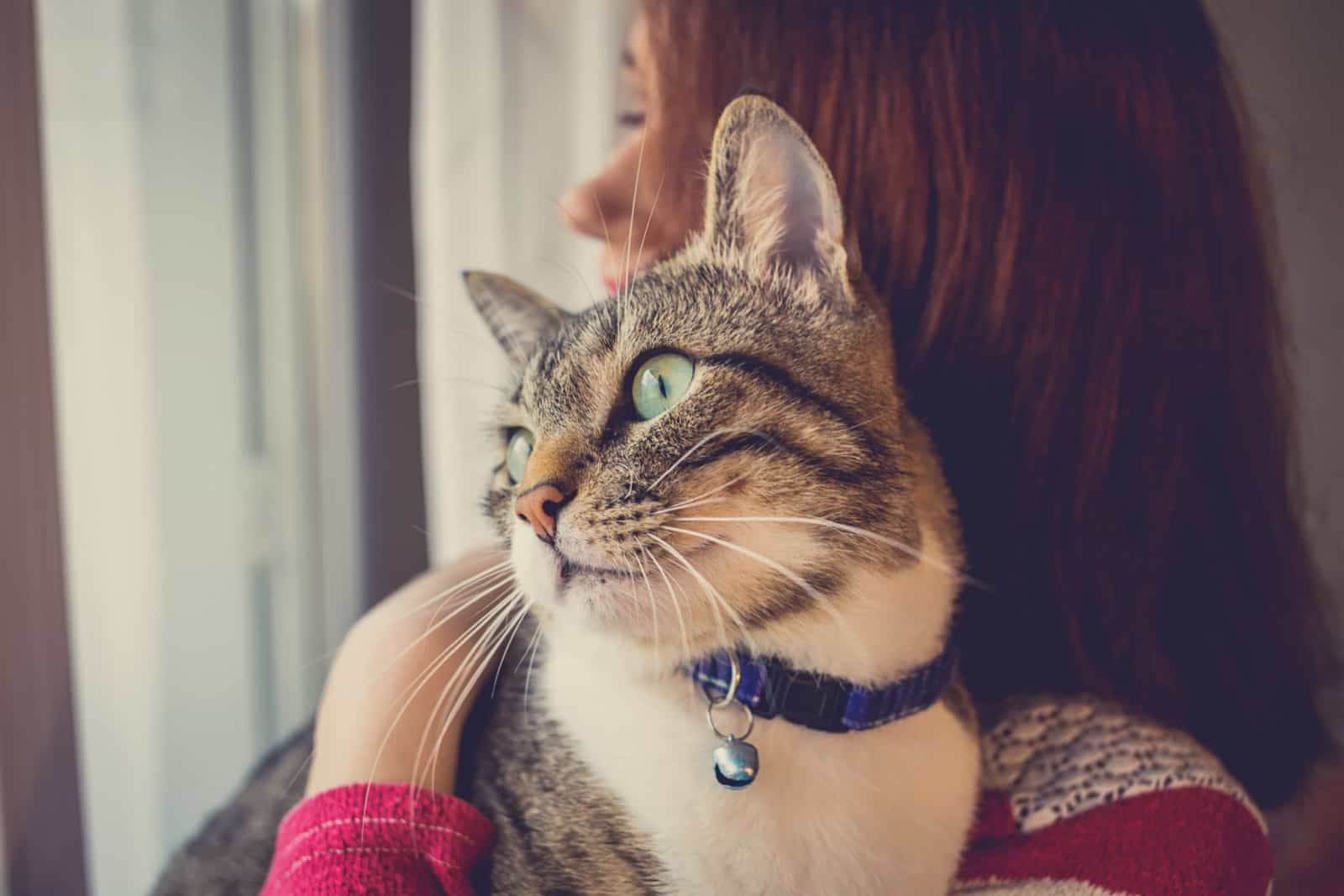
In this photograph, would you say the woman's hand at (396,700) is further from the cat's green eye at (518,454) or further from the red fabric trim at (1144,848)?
the red fabric trim at (1144,848)

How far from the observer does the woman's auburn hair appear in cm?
74

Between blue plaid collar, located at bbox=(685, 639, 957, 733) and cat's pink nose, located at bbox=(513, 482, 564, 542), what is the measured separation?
0.16 metres

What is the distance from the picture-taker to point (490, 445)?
32.0 inches

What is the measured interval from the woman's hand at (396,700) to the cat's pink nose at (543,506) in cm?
15

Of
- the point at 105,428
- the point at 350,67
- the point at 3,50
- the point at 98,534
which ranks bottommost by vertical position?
the point at 98,534

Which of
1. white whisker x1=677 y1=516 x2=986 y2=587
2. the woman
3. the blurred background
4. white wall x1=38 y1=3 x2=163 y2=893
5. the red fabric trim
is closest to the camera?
white whisker x1=677 y1=516 x2=986 y2=587

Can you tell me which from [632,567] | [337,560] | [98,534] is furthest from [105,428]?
[632,567]

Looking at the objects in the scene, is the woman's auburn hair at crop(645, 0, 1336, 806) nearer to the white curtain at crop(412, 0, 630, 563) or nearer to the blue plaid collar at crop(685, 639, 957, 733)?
the blue plaid collar at crop(685, 639, 957, 733)

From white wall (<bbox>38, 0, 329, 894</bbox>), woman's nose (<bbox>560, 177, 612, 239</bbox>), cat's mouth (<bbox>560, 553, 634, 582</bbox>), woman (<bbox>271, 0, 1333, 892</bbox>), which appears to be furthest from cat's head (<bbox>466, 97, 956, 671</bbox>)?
white wall (<bbox>38, 0, 329, 894</bbox>)

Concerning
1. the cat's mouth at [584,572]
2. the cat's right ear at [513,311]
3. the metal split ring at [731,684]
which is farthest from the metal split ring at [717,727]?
the cat's right ear at [513,311]

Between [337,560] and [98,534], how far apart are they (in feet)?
1.44

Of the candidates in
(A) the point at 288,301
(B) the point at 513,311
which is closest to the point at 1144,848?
(B) the point at 513,311

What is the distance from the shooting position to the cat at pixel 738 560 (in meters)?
0.56

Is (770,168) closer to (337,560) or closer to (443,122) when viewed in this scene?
(443,122)
